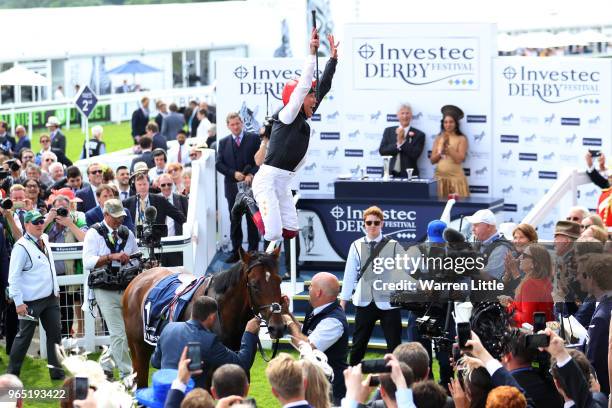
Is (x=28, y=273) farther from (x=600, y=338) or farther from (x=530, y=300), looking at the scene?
(x=600, y=338)

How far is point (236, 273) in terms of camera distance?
32.0 feet

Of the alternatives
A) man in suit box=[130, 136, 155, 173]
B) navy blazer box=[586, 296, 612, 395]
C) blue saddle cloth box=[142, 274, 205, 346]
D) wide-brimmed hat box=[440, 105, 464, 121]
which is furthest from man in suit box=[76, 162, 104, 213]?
navy blazer box=[586, 296, 612, 395]

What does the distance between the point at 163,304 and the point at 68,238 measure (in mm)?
3502

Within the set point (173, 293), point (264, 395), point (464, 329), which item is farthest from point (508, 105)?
point (464, 329)

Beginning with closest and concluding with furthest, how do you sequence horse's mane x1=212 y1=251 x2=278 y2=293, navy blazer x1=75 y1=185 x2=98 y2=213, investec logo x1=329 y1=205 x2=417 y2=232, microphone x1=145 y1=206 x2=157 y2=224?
1. horse's mane x1=212 y1=251 x2=278 y2=293
2. microphone x1=145 y1=206 x2=157 y2=224
3. navy blazer x1=75 y1=185 x2=98 y2=213
4. investec logo x1=329 y1=205 x2=417 y2=232

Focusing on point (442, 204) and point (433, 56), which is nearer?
point (442, 204)

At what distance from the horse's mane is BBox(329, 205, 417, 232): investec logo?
578 cm

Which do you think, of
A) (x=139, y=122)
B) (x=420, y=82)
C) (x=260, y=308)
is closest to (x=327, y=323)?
(x=260, y=308)

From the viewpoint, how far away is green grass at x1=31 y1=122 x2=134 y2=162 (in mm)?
33656

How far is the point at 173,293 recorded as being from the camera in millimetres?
10359

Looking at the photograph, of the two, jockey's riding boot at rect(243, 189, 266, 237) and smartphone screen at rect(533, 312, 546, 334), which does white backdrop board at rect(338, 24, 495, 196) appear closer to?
jockey's riding boot at rect(243, 189, 266, 237)

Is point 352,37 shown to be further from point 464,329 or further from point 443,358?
point 464,329

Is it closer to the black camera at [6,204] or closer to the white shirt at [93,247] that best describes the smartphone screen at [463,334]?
the white shirt at [93,247]

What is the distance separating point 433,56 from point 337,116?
1.49 metres
